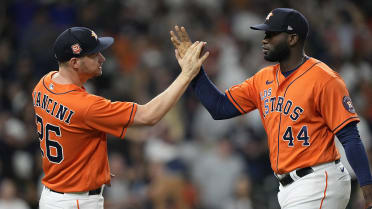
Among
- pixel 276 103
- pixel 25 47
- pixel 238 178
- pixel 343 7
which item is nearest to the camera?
pixel 276 103

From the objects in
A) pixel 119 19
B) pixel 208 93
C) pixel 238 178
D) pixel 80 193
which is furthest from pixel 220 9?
pixel 80 193

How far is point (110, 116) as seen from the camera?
4.62m

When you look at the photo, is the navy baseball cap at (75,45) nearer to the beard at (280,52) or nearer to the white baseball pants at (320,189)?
the beard at (280,52)

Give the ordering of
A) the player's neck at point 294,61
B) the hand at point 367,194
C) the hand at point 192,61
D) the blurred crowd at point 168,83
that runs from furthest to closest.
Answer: the blurred crowd at point 168,83 → the hand at point 192,61 → the player's neck at point 294,61 → the hand at point 367,194

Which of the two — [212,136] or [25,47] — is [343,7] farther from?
[25,47]

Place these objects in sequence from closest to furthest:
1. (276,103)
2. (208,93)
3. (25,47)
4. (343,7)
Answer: (276,103)
(208,93)
(25,47)
(343,7)

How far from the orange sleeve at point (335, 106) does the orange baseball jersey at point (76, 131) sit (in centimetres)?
137

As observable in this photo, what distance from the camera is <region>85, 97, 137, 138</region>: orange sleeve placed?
15.1 ft

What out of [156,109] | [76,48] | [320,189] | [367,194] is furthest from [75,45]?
[367,194]

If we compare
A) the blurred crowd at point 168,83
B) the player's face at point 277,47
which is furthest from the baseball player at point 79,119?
the blurred crowd at point 168,83

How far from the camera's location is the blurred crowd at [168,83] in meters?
8.88

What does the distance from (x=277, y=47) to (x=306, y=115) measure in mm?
581

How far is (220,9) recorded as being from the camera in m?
12.3

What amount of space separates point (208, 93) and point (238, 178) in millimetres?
3701
